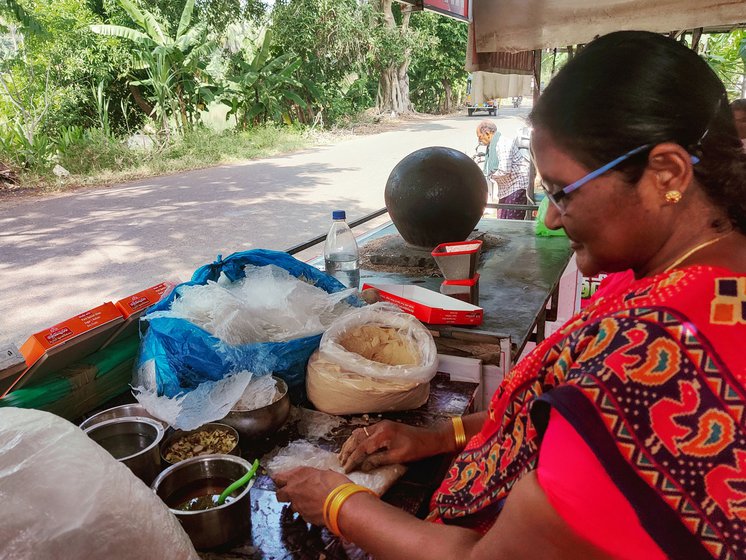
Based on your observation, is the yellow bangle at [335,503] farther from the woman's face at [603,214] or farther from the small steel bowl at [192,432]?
the woman's face at [603,214]

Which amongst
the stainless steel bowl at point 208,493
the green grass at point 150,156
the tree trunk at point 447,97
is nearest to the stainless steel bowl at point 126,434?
the stainless steel bowl at point 208,493

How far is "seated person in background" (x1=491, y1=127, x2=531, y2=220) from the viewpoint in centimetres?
675

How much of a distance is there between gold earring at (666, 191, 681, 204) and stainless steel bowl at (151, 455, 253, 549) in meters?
0.98

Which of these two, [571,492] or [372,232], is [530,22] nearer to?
[372,232]

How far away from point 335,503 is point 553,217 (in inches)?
28.8

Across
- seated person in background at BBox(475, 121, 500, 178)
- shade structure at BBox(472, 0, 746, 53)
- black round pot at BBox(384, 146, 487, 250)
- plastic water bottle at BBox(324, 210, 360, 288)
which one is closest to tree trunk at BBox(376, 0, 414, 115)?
seated person in background at BBox(475, 121, 500, 178)

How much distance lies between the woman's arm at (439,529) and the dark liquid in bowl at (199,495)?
13 cm

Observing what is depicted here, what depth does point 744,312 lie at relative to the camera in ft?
2.49

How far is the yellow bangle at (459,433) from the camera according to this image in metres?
1.45

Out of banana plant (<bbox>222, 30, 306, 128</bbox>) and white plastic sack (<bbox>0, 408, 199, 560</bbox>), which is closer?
white plastic sack (<bbox>0, 408, 199, 560</bbox>)

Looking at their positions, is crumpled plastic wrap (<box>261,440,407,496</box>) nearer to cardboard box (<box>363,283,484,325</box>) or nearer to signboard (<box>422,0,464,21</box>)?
cardboard box (<box>363,283,484,325</box>)

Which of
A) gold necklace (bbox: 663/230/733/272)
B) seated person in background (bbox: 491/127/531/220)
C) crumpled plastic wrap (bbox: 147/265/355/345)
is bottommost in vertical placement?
seated person in background (bbox: 491/127/531/220)

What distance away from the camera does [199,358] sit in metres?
1.53

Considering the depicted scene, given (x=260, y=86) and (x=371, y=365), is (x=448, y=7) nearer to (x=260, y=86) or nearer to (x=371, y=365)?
(x=371, y=365)
